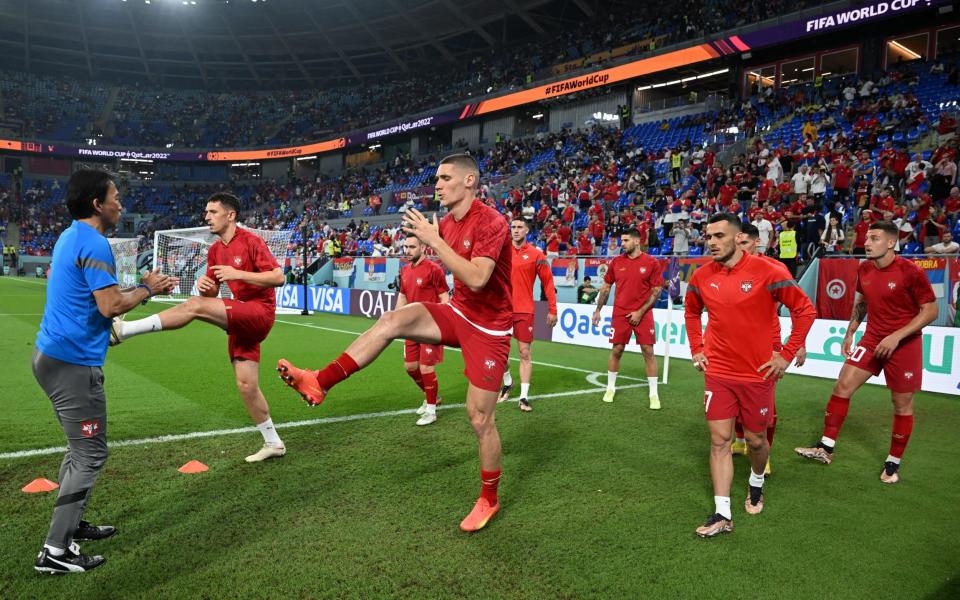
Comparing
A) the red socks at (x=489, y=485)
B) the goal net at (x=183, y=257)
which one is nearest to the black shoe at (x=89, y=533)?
the red socks at (x=489, y=485)

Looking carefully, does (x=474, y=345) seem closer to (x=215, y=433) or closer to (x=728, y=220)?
(x=728, y=220)

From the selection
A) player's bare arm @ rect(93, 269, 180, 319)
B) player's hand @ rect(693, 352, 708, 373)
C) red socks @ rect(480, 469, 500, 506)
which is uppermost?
player's bare arm @ rect(93, 269, 180, 319)

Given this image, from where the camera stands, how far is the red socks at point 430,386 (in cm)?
698

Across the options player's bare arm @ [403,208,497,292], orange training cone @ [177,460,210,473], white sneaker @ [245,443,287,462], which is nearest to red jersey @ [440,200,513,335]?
player's bare arm @ [403,208,497,292]

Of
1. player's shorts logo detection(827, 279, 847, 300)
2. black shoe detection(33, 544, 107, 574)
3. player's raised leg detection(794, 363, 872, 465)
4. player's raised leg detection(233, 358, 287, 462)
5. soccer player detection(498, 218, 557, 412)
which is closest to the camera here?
black shoe detection(33, 544, 107, 574)

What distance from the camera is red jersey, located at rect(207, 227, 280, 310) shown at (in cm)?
531

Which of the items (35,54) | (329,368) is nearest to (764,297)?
(329,368)

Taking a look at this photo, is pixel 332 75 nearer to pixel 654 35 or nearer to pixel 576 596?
pixel 654 35

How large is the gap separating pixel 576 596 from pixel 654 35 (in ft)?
121

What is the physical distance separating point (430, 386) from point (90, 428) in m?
3.99

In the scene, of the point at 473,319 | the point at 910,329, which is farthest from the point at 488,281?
the point at 910,329

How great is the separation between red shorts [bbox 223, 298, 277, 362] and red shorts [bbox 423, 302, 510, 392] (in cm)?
190

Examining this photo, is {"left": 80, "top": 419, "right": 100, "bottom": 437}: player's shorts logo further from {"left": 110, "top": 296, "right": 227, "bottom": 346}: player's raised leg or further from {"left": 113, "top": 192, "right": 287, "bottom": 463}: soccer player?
{"left": 113, "top": 192, "right": 287, "bottom": 463}: soccer player

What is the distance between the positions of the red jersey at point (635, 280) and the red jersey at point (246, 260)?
4620 millimetres
